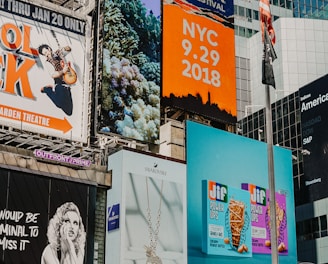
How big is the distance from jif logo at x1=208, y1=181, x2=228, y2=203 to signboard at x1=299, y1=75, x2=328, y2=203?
17698mm

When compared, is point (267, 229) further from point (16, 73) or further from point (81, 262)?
point (16, 73)

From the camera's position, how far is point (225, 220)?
48344 millimetres

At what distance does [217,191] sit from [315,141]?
20808 mm

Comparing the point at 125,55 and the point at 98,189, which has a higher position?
the point at 125,55

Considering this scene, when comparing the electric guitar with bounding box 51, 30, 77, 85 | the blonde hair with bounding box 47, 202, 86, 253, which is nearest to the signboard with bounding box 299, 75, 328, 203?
the electric guitar with bounding box 51, 30, 77, 85

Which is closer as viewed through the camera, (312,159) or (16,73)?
(16,73)

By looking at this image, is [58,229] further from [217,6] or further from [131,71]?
[217,6]

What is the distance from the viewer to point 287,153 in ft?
183

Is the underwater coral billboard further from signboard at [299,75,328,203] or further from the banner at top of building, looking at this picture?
signboard at [299,75,328,203]

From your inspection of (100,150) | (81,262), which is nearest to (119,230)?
(81,262)

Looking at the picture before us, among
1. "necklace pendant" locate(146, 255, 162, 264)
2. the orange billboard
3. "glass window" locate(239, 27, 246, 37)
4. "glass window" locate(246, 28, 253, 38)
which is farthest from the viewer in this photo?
"glass window" locate(246, 28, 253, 38)

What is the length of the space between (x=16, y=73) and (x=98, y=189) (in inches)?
345

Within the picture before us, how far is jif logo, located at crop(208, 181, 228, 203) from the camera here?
158 ft

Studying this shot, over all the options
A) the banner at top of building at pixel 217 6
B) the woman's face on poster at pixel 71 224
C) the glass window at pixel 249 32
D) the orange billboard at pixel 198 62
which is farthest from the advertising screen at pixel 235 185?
the glass window at pixel 249 32
